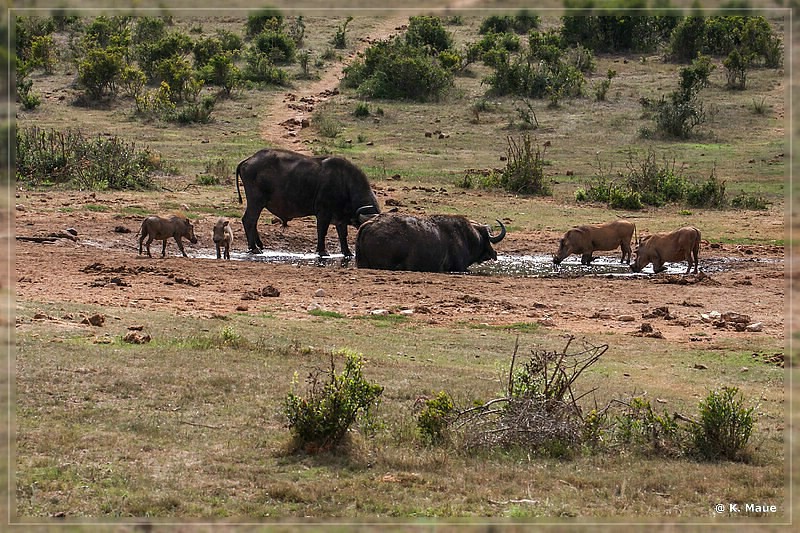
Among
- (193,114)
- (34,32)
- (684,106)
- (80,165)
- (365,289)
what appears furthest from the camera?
(34,32)

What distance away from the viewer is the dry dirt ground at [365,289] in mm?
12180

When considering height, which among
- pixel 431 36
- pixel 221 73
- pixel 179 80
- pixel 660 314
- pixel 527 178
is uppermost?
pixel 431 36

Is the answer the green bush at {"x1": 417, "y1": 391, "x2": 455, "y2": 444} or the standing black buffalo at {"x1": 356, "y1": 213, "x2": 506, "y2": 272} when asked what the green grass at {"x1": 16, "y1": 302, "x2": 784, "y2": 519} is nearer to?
the green bush at {"x1": 417, "y1": 391, "x2": 455, "y2": 444}

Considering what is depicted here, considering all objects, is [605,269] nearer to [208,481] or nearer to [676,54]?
[208,481]

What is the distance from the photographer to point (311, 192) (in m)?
17.5

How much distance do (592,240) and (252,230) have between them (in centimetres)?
567

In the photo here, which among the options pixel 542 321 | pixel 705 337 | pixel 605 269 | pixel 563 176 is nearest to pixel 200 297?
pixel 542 321

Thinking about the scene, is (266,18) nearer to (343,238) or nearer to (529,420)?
(529,420)

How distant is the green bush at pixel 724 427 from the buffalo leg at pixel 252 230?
11.7 meters

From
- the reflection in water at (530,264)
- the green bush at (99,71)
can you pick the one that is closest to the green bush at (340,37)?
the green bush at (99,71)

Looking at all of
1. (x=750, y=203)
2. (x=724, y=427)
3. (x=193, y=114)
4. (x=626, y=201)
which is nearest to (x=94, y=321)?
(x=724, y=427)

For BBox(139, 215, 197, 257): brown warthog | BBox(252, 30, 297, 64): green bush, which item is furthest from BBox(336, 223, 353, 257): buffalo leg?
BBox(252, 30, 297, 64): green bush

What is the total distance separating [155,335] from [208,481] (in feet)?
14.8

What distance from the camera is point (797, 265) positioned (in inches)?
74.2
